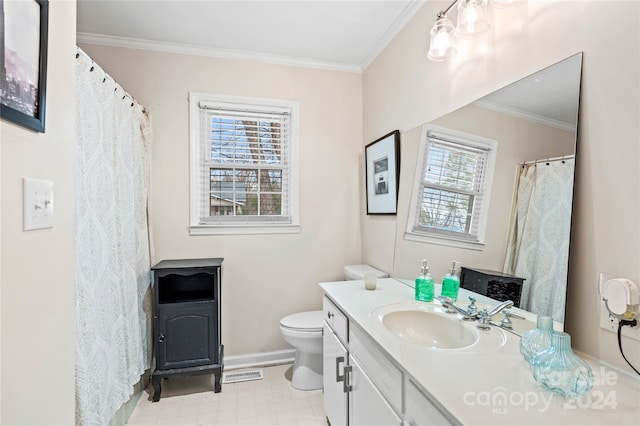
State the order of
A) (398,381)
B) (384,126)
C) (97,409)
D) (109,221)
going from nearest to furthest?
(398,381)
(97,409)
(109,221)
(384,126)

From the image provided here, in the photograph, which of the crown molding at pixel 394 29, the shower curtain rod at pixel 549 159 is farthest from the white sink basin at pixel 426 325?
the crown molding at pixel 394 29

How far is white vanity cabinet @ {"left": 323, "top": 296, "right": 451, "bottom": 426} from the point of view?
0.97 metres

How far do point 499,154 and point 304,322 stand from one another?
1677 millimetres

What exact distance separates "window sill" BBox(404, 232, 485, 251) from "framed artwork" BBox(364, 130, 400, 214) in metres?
0.30

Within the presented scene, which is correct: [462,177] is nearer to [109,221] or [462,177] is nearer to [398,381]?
[398,381]

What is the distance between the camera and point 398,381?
1042 millimetres

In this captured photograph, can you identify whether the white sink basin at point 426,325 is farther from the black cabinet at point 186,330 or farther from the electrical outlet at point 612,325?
the black cabinet at point 186,330

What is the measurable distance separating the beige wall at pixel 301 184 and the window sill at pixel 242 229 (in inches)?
1.8

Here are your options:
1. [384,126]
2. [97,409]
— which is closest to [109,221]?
[97,409]

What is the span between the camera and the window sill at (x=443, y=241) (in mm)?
1502

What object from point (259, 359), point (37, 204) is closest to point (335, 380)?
point (259, 359)

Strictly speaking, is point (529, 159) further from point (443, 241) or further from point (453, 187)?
point (443, 241)

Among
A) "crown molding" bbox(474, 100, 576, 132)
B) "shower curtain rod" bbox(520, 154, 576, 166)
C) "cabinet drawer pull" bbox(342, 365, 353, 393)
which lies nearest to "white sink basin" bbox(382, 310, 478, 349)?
"cabinet drawer pull" bbox(342, 365, 353, 393)

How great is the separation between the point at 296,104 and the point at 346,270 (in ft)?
4.82
